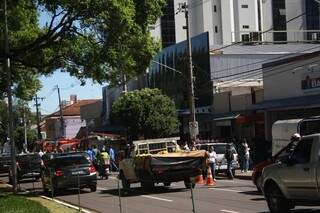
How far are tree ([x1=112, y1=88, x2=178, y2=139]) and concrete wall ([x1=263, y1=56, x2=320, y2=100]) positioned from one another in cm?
1572

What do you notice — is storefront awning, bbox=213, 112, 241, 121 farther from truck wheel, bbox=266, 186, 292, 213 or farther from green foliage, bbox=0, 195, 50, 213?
truck wheel, bbox=266, 186, 292, 213

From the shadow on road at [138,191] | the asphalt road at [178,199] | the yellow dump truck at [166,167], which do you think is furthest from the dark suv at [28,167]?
the yellow dump truck at [166,167]

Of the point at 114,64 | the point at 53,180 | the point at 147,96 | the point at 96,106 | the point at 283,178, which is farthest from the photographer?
the point at 96,106

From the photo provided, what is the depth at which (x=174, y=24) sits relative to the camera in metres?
99.1

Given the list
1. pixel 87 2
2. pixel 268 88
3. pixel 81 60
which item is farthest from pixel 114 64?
pixel 268 88

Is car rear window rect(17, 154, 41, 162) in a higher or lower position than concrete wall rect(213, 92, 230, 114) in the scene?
lower

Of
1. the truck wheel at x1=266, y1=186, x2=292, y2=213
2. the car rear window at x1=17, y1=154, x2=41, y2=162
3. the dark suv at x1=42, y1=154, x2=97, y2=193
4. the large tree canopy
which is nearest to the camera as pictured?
the truck wheel at x1=266, y1=186, x2=292, y2=213

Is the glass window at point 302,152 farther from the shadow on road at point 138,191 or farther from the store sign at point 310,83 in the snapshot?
the store sign at point 310,83

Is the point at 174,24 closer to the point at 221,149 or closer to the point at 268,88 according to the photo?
the point at 268,88

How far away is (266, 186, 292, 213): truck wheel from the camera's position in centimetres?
1459

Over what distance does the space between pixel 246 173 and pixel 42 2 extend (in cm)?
1450

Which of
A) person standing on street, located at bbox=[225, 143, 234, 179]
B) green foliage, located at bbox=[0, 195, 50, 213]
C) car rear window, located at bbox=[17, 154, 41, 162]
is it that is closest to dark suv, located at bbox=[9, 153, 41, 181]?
car rear window, located at bbox=[17, 154, 41, 162]

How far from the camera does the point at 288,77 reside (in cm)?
3684

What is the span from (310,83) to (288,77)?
2.65m
